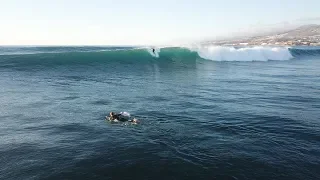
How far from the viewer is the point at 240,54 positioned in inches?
3088

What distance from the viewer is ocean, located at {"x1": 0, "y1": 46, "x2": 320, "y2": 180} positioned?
14797 millimetres

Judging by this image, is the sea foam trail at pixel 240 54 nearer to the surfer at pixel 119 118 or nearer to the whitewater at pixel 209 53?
the whitewater at pixel 209 53

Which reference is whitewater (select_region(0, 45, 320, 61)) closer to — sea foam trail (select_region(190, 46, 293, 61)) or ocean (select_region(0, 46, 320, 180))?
sea foam trail (select_region(190, 46, 293, 61))

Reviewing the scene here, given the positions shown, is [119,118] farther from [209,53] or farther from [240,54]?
[240,54]

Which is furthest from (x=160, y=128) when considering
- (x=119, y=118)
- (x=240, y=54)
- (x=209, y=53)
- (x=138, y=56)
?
(x=240, y=54)

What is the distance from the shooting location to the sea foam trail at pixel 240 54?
72.2 meters

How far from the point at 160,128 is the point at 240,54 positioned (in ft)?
202

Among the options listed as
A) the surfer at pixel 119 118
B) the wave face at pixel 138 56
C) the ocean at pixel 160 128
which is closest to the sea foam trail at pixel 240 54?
the wave face at pixel 138 56

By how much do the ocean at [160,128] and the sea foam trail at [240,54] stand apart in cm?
3058

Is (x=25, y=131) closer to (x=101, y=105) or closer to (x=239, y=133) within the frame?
(x=101, y=105)

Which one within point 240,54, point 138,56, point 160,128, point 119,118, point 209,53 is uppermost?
point 138,56

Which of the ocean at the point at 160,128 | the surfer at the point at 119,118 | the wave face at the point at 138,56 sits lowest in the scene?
the ocean at the point at 160,128

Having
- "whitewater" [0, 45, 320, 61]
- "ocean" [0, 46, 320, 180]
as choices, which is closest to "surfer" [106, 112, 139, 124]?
"ocean" [0, 46, 320, 180]

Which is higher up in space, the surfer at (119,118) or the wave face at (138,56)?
the wave face at (138,56)
